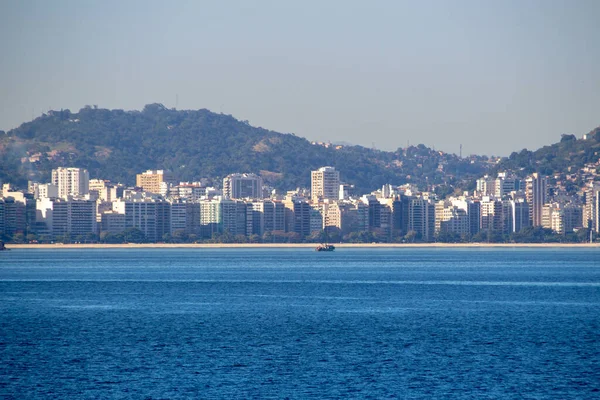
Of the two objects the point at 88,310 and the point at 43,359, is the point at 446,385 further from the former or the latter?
the point at 88,310

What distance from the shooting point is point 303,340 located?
44.4 m

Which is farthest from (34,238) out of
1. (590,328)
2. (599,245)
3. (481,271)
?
(590,328)

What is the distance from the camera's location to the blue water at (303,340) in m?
33.9

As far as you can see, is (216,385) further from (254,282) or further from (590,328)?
(254,282)

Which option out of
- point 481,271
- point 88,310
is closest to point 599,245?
point 481,271

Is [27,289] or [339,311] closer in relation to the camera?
[339,311]

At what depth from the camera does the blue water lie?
3391 cm

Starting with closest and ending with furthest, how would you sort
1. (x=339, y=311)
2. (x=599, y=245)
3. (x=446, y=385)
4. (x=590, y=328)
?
(x=446, y=385), (x=590, y=328), (x=339, y=311), (x=599, y=245)

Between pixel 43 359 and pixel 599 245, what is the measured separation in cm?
16370

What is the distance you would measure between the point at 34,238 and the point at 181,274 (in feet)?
354

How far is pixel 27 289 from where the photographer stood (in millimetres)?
77125

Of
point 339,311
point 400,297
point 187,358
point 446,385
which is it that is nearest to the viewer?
point 446,385

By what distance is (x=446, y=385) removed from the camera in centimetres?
3394

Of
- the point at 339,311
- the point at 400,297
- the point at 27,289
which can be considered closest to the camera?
the point at 339,311
